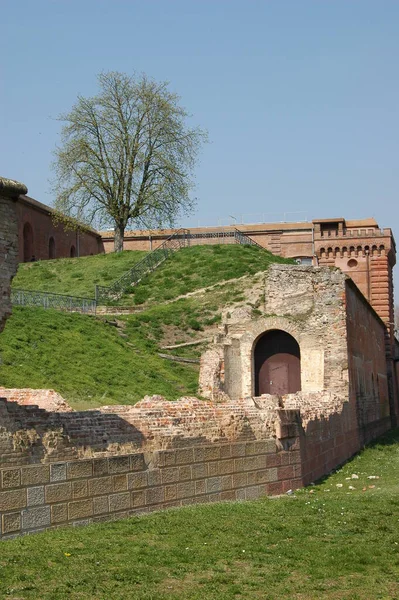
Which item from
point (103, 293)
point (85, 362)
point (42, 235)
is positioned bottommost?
point (85, 362)

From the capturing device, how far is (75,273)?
4050 centimetres

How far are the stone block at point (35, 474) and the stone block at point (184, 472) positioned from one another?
262cm

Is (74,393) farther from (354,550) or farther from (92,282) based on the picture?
(92,282)

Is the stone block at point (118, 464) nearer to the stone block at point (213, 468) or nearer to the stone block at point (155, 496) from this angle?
the stone block at point (155, 496)

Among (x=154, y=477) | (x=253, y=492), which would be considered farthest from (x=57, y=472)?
(x=253, y=492)

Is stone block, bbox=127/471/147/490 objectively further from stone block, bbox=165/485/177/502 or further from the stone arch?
the stone arch

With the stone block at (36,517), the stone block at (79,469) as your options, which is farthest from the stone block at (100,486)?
the stone block at (36,517)

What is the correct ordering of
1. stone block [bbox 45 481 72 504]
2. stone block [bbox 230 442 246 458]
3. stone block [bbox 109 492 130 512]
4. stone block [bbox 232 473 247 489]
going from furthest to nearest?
stone block [bbox 230 442 246 458], stone block [bbox 232 473 247 489], stone block [bbox 109 492 130 512], stone block [bbox 45 481 72 504]

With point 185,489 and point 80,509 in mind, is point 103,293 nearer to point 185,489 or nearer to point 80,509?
point 185,489

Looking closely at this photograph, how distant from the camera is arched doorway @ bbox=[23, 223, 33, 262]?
161ft

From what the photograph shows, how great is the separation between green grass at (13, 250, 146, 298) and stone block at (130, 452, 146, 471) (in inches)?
990

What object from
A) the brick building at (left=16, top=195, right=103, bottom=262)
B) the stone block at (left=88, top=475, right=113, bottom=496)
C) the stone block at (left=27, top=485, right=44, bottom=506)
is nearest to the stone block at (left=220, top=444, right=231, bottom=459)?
the stone block at (left=88, top=475, right=113, bottom=496)

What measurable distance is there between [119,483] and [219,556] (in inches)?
83.0

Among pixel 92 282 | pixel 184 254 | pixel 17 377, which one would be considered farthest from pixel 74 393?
pixel 184 254
